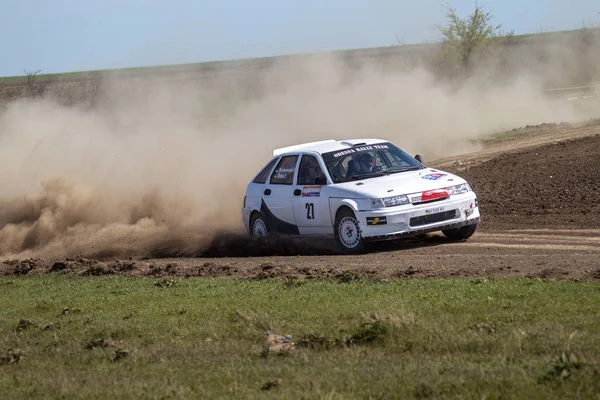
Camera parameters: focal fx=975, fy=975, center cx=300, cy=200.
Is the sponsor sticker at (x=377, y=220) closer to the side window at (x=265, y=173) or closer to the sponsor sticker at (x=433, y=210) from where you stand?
the sponsor sticker at (x=433, y=210)

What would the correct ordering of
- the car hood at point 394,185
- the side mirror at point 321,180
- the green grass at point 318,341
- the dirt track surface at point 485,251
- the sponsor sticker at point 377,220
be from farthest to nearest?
1. the side mirror at point 321,180
2. the car hood at point 394,185
3. the sponsor sticker at point 377,220
4. the dirt track surface at point 485,251
5. the green grass at point 318,341

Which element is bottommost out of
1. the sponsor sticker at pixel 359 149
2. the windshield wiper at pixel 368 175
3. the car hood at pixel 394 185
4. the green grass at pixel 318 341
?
the green grass at pixel 318 341

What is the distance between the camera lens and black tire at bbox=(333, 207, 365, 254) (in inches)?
541

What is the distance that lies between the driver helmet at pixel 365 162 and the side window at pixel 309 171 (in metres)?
0.59

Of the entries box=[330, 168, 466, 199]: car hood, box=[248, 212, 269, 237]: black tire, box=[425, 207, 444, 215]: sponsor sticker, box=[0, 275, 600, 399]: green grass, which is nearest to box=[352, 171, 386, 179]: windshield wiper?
box=[330, 168, 466, 199]: car hood

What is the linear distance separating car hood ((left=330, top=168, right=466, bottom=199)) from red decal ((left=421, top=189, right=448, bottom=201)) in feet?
0.20

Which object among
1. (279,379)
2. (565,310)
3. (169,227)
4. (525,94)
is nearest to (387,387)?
(279,379)

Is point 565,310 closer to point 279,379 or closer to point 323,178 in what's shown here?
point 279,379

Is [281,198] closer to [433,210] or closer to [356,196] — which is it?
[356,196]

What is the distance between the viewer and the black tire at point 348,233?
13.7m

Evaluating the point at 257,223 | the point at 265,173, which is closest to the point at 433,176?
the point at 265,173

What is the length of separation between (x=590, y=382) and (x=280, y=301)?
479 cm

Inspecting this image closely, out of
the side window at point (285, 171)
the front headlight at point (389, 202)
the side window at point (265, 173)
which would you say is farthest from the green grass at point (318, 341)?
the side window at point (265, 173)

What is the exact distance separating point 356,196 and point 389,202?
51cm
